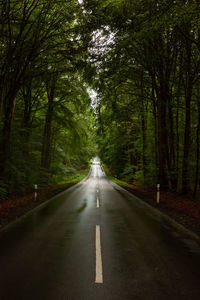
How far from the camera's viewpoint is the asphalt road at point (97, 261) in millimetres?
3047

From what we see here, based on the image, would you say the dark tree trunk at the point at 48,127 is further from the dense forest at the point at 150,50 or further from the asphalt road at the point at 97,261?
the asphalt road at the point at 97,261

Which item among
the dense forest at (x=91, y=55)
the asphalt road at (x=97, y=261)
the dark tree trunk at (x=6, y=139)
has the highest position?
the dense forest at (x=91, y=55)

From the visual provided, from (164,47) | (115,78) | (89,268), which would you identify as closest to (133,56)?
(115,78)

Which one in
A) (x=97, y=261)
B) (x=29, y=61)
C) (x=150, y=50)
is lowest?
(x=97, y=261)

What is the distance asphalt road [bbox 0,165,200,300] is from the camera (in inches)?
120

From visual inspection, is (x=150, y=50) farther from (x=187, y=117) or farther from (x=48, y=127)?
(x=48, y=127)

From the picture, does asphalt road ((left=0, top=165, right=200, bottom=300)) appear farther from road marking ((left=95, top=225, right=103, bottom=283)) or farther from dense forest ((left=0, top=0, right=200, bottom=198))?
dense forest ((left=0, top=0, right=200, bottom=198))

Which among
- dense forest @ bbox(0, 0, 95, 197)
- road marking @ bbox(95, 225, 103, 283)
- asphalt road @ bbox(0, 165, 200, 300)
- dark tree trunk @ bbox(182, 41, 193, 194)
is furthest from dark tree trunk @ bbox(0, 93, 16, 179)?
dark tree trunk @ bbox(182, 41, 193, 194)

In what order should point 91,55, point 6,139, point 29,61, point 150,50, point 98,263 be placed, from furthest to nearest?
point 150,50 < point 6,139 < point 91,55 < point 29,61 < point 98,263

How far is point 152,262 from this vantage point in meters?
4.05

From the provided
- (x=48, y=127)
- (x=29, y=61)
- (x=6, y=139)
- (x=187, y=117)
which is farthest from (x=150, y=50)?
(x=48, y=127)

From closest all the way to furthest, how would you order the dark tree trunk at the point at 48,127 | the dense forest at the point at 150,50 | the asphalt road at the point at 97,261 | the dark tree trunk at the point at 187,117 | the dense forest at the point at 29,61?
the asphalt road at the point at 97,261
the dense forest at the point at 150,50
the dense forest at the point at 29,61
the dark tree trunk at the point at 187,117
the dark tree trunk at the point at 48,127

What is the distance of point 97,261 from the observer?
4020 mm

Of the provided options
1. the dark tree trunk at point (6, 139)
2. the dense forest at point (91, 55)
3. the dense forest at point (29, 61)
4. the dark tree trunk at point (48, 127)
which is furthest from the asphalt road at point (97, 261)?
the dark tree trunk at point (48, 127)
